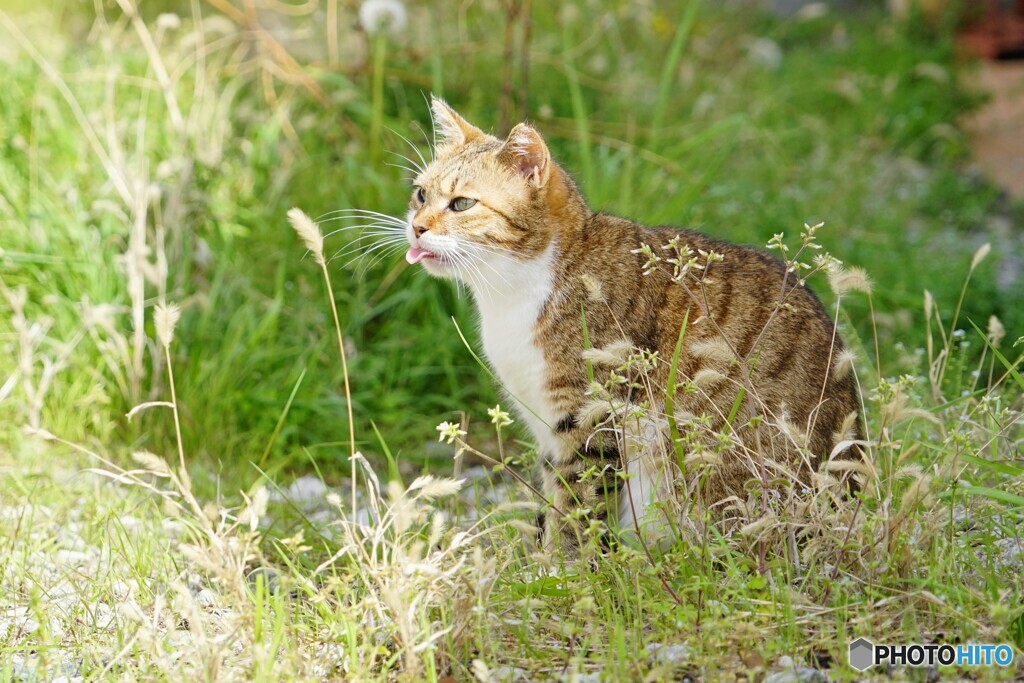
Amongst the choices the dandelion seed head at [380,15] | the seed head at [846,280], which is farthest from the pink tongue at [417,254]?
the dandelion seed head at [380,15]

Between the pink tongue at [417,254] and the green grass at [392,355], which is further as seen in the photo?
the pink tongue at [417,254]

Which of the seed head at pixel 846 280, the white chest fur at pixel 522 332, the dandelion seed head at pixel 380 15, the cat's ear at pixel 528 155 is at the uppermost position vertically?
the dandelion seed head at pixel 380 15

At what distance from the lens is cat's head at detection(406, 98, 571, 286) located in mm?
3127

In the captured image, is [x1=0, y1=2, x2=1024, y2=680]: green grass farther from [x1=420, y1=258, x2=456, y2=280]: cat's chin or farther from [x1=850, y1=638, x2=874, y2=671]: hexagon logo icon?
[x1=420, y1=258, x2=456, y2=280]: cat's chin

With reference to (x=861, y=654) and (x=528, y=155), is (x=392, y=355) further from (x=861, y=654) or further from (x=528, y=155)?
(x=861, y=654)

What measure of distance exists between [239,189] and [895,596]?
141 inches

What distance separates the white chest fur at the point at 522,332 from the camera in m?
3.11

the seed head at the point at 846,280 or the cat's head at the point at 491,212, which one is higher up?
the cat's head at the point at 491,212

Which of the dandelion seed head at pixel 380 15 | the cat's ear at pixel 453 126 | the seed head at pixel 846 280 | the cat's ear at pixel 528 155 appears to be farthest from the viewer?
the dandelion seed head at pixel 380 15

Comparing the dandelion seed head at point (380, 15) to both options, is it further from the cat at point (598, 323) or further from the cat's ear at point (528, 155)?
the cat's ear at point (528, 155)

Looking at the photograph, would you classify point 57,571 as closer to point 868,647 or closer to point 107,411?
point 107,411

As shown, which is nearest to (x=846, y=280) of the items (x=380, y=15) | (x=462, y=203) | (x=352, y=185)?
(x=462, y=203)

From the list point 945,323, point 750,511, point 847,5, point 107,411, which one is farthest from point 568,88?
point 847,5

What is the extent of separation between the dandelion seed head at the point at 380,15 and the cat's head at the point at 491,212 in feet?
6.48
